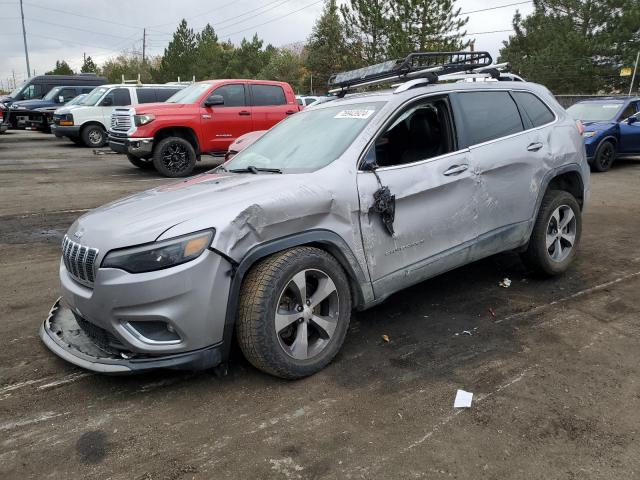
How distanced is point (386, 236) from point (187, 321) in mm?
1376

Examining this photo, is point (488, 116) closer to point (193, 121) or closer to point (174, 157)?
point (193, 121)

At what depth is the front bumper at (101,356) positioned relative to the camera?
279 cm

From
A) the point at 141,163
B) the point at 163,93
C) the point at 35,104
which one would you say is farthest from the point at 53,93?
the point at 141,163

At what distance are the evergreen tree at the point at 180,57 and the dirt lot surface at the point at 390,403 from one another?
170 ft

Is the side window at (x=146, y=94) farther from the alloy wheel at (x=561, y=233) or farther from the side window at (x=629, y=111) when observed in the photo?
the alloy wheel at (x=561, y=233)

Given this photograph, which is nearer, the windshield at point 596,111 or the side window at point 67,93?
the windshield at point 596,111

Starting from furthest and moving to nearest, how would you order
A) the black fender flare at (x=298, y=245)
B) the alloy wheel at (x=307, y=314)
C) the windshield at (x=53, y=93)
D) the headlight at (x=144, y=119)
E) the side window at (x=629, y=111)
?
the windshield at (x=53, y=93), the side window at (x=629, y=111), the headlight at (x=144, y=119), the alloy wheel at (x=307, y=314), the black fender flare at (x=298, y=245)

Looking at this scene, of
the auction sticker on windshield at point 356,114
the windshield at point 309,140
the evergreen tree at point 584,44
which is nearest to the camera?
the windshield at point 309,140

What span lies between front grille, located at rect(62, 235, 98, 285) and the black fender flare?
2.51ft

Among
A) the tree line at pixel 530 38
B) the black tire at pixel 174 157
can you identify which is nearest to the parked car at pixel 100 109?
the black tire at pixel 174 157

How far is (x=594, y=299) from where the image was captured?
4.32 metres

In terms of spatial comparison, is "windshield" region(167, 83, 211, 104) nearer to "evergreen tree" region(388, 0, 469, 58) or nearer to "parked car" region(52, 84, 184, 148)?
"parked car" region(52, 84, 184, 148)

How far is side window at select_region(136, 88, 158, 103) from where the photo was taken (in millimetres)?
15883

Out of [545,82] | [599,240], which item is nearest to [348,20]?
[545,82]
